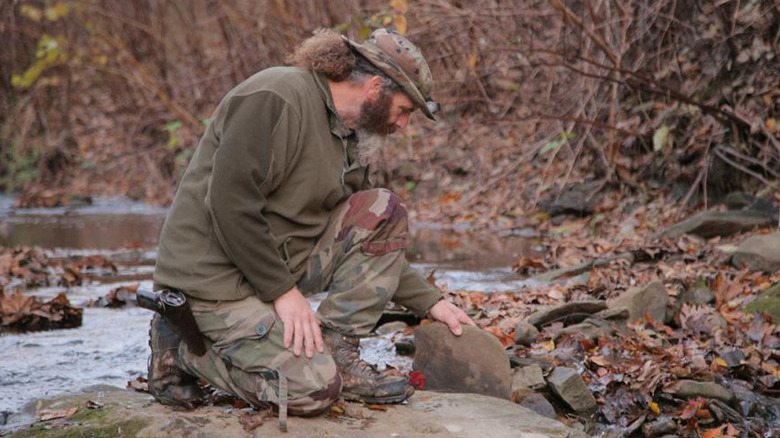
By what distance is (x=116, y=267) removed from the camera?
7719 millimetres

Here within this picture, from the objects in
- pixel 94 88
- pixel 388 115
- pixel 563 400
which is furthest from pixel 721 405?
pixel 94 88

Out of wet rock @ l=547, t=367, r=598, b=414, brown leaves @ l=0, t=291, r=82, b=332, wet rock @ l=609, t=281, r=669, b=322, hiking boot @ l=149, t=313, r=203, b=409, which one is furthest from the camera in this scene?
brown leaves @ l=0, t=291, r=82, b=332

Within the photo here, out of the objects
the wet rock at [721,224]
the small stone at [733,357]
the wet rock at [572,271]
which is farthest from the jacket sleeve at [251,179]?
the wet rock at [721,224]

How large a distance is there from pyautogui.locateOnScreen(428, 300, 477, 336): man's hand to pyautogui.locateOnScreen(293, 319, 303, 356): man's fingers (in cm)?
84

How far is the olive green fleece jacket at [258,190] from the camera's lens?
3219 mm

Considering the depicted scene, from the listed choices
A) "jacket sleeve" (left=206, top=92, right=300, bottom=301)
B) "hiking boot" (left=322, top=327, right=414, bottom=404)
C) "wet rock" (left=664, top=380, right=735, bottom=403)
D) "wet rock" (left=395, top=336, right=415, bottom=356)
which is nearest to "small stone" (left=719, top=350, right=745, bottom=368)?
"wet rock" (left=664, top=380, right=735, bottom=403)

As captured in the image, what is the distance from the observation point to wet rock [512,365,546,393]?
4070 millimetres

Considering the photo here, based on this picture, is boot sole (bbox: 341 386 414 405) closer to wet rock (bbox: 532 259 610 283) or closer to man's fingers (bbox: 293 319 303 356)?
man's fingers (bbox: 293 319 303 356)

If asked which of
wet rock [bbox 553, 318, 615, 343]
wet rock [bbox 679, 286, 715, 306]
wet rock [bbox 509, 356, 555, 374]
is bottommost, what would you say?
wet rock [bbox 679, 286, 715, 306]

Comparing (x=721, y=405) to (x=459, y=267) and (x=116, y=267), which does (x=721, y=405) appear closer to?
(x=459, y=267)

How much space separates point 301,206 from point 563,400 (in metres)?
1.50

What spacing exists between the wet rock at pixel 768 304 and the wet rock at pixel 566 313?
3.12ft

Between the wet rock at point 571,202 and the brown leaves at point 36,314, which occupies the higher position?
the brown leaves at point 36,314

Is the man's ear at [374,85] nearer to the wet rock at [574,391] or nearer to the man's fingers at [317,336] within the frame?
the man's fingers at [317,336]
